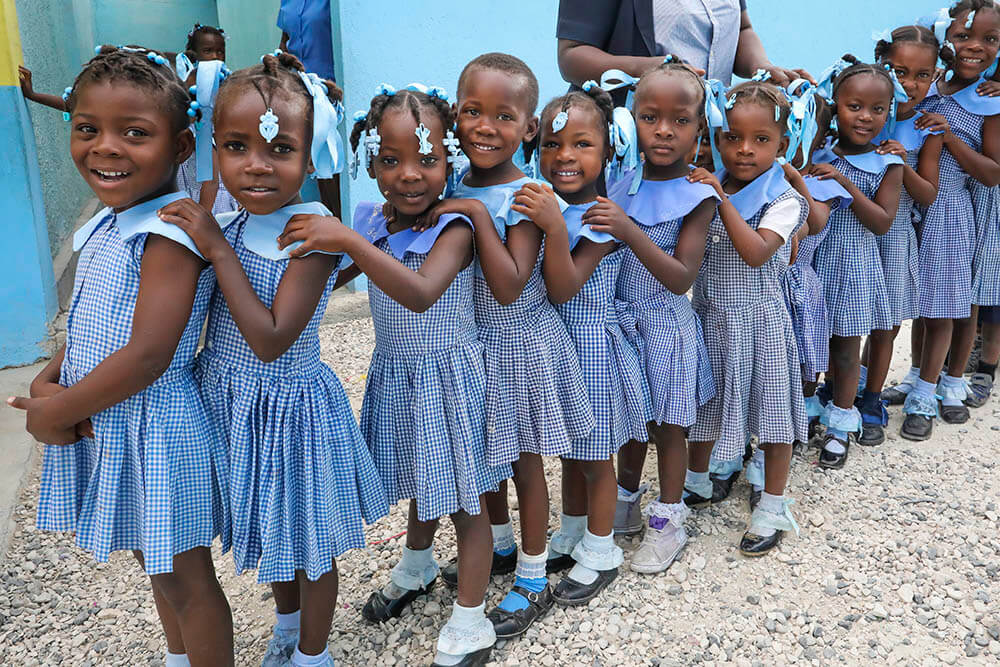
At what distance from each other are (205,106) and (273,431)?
715 mm

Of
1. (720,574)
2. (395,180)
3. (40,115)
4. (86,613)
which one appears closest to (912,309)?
(720,574)

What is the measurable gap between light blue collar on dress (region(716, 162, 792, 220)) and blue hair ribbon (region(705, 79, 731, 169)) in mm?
146

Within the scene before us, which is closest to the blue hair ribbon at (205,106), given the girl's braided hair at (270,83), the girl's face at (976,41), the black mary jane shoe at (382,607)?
the girl's braided hair at (270,83)

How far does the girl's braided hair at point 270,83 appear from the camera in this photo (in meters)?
1.70

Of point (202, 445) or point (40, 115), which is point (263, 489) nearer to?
point (202, 445)

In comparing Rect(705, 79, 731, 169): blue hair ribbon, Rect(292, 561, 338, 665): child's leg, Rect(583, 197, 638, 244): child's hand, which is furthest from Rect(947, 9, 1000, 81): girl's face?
Rect(292, 561, 338, 665): child's leg

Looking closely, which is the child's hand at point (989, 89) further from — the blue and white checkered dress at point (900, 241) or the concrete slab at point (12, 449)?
the concrete slab at point (12, 449)

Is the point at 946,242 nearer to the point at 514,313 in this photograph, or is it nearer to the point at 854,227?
the point at 854,227

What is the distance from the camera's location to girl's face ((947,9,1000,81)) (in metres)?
3.22

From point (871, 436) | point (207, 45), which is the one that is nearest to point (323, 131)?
point (871, 436)

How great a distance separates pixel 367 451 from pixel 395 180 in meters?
0.65

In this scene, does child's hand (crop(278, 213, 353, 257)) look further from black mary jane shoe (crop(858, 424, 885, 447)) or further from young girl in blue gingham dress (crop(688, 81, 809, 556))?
black mary jane shoe (crop(858, 424, 885, 447))

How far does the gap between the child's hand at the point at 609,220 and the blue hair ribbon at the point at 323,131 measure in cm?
69

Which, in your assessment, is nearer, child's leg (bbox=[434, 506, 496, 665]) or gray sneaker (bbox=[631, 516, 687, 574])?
child's leg (bbox=[434, 506, 496, 665])
